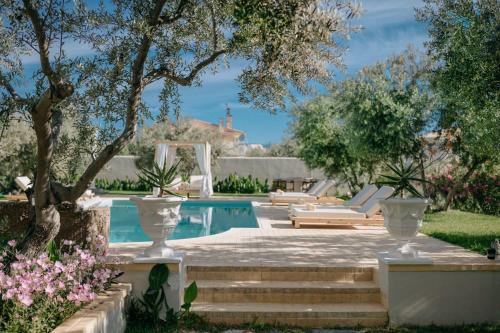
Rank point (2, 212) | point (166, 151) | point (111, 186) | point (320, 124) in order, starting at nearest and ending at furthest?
point (2, 212) → point (320, 124) → point (166, 151) → point (111, 186)

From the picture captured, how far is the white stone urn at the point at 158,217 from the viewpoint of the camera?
5.56 metres

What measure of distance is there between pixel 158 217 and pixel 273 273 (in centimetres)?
169

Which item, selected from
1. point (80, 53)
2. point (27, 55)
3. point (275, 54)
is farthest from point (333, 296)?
point (27, 55)

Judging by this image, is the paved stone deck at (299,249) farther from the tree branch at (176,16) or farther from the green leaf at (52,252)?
the tree branch at (176,16)

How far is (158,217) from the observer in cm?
560

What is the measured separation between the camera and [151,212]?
18.4 feet

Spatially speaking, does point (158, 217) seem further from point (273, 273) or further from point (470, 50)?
point (470, 50)

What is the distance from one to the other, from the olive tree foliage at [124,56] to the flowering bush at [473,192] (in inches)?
480

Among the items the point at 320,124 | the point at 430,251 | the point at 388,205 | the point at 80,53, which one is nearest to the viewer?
the point at 80,53

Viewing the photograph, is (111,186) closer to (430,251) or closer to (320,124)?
(320,124)

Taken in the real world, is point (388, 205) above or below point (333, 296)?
above

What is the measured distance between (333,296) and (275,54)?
2863 mm

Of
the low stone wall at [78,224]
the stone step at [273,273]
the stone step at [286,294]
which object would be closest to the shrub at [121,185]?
the low stone wall at [78,224]

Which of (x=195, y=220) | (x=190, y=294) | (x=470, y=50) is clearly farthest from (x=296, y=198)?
(x=190, y=294)
